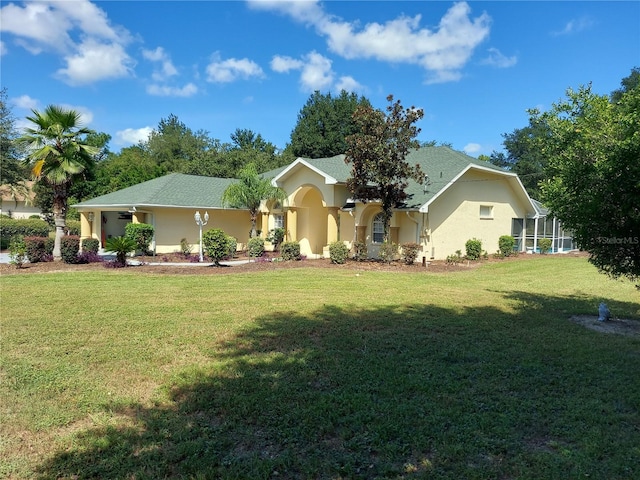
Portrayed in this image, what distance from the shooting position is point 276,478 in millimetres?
3271

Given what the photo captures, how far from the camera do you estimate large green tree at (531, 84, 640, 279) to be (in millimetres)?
5871

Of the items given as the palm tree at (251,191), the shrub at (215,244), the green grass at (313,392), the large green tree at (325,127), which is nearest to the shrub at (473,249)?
the palm tree at (251,191)

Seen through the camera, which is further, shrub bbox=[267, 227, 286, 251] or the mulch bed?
shrub bbox=[267, 227, 286, 251]

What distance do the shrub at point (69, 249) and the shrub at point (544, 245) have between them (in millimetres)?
24214

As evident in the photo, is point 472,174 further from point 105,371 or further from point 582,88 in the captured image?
point 105,371

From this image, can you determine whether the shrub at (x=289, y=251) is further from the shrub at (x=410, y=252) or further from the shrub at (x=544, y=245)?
the shrub at (x=544, y=245)

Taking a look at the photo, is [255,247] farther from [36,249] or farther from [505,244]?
[505,244]

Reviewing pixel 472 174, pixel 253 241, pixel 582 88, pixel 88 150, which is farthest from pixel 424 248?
pixel 88 150

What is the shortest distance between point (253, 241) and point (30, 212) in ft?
111

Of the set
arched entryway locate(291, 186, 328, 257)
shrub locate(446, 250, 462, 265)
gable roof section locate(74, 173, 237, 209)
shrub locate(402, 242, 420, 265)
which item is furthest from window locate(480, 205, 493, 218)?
gable roof section locate(74, 173, 237, 209)

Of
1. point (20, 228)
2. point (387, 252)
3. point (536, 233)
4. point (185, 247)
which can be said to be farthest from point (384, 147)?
point (20, 228)

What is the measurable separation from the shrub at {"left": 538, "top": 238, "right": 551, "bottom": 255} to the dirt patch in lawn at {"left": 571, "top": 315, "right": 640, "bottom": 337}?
17981 millimetres

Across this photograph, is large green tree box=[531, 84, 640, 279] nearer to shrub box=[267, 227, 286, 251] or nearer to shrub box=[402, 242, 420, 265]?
shrub box=[402, 242, 420, 265]

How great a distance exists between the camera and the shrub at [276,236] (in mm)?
24006
